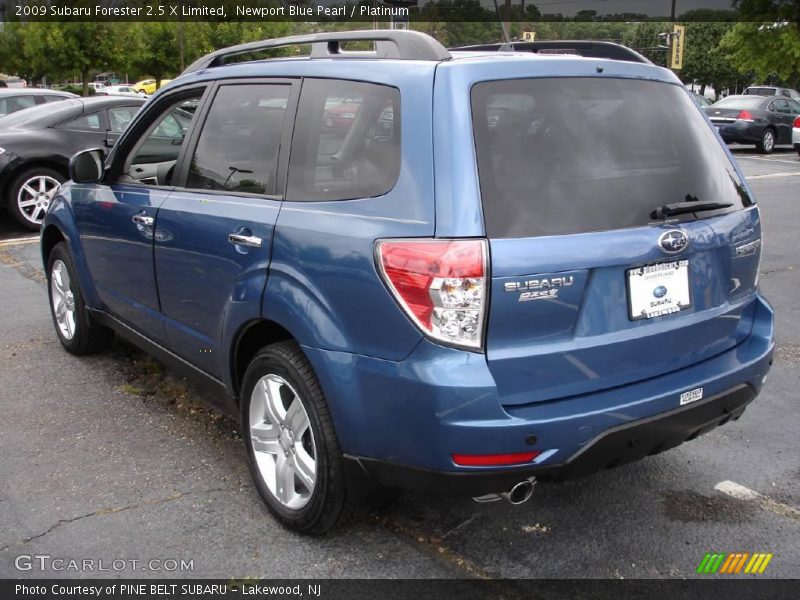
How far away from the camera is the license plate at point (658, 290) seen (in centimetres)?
269

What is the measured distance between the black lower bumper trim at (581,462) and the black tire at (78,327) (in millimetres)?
2922

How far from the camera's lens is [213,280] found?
11.2 feet

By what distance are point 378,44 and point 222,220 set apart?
3.12 ft

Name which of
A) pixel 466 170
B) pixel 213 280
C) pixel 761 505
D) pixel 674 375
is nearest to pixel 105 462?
pixel 213 280

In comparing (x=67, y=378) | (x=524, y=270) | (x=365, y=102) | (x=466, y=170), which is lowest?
(x=67, y=378)

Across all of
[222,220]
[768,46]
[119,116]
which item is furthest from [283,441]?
[768,46]

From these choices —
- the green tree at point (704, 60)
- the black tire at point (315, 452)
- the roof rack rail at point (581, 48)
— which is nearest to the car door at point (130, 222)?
the black tire at point (315, 452)

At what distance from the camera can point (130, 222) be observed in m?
4.13

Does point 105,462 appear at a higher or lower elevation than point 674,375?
lower

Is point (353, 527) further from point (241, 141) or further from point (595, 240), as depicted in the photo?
point (241, 141)

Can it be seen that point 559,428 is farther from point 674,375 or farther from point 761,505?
point 761,505

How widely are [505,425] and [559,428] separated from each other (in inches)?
7.1

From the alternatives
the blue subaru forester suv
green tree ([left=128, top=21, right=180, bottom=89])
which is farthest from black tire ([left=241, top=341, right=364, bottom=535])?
green tree ([left=128, top=21, right=180, bottom=89])

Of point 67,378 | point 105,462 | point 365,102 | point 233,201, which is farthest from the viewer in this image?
point 67,378
